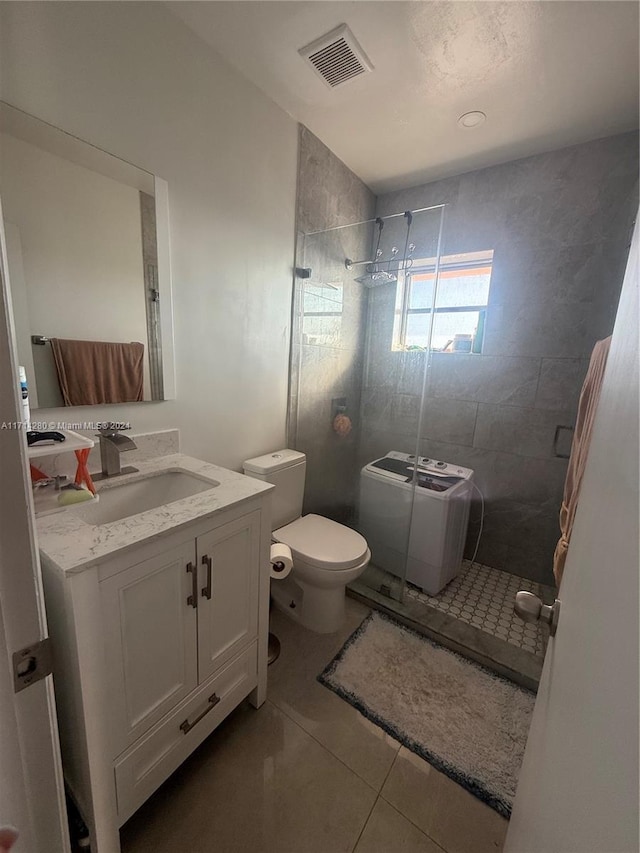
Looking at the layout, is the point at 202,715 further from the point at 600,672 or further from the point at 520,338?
the point at 520,338

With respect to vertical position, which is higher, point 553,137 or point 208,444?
point 553,137

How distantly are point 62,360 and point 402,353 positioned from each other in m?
1.71

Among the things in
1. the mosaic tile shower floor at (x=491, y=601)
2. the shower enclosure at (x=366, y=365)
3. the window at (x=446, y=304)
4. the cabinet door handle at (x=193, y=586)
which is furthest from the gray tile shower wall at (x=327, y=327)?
the cabinet door handle at (x=193, y=586)

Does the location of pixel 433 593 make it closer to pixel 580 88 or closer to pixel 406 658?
pixel 406 658

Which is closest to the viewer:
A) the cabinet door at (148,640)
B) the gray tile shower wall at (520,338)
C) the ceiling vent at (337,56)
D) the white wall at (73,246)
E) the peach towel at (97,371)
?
the cabinet door at (148,640)

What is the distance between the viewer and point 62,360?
110 centimetres

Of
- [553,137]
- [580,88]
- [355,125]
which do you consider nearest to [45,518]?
[355,125]

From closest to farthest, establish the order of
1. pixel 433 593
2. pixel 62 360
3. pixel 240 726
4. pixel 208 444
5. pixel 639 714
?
pixel 639 714 < pixel 62 360 < pixel 240 726 < pixel 208 444 < pixel 433 593

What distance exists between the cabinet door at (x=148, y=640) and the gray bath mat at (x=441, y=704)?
2.56 feet

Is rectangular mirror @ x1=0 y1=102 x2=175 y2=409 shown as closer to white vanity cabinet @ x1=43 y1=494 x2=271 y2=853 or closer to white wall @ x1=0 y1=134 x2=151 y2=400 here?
white wall @ x1=0 y1=134 x2=151 y2=400

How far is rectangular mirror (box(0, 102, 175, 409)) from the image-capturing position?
97cm

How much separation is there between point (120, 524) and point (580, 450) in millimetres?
1608

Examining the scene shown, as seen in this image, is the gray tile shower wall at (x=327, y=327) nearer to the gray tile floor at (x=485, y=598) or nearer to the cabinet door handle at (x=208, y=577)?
the gray tile floor at (x=485, y=598)

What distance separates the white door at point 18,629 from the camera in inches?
17.1
